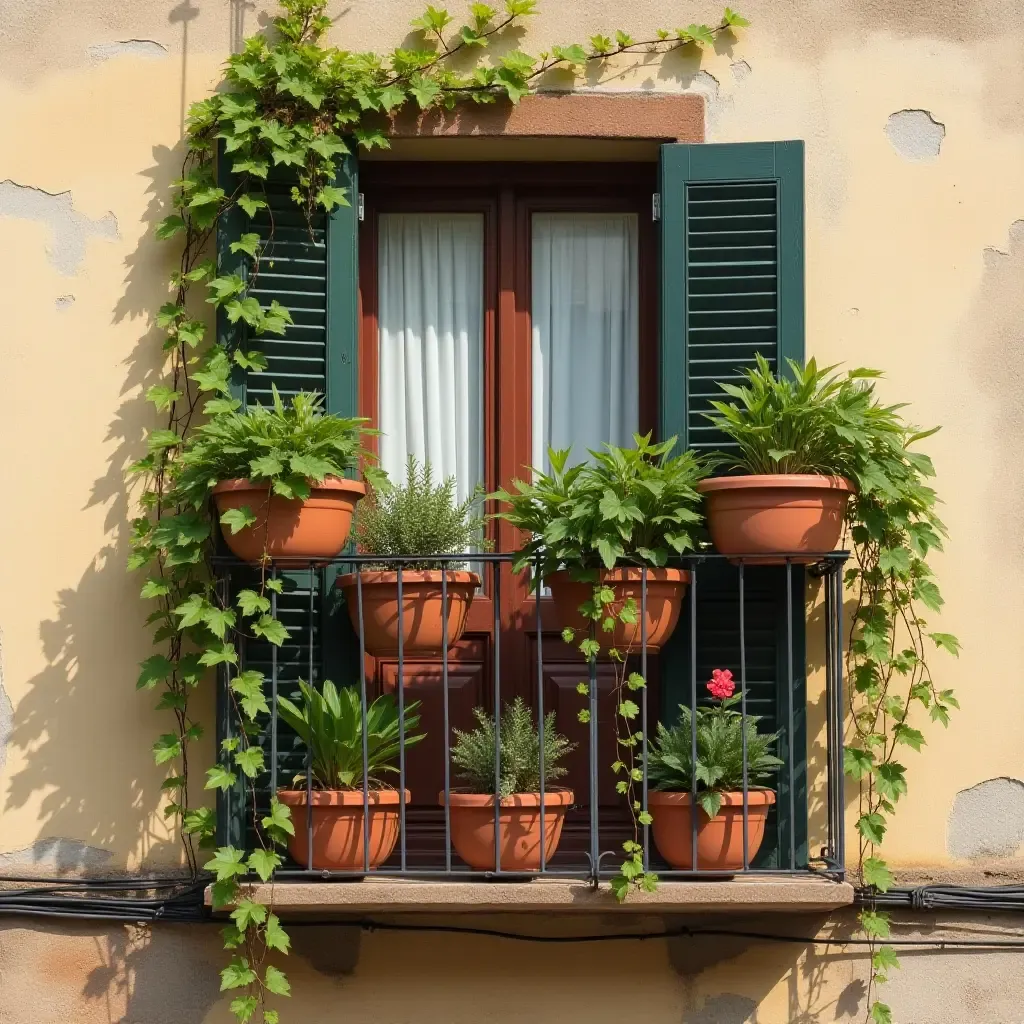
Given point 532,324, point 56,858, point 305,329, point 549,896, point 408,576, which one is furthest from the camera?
point 532,324

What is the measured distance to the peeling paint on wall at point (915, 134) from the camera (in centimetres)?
630

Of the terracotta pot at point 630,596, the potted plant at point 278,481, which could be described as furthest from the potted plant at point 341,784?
the terracotta pot at point 630,596

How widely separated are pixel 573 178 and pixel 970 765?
246 cm

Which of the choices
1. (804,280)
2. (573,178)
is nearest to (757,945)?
(804,280)

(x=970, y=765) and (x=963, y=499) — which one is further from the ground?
(x=963, y=499)

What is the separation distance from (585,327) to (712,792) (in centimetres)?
184

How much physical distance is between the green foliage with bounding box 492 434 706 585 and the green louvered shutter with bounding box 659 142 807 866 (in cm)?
36

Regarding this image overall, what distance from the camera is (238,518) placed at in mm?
5633

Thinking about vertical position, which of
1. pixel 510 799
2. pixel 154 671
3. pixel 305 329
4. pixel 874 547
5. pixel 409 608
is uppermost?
pixel 305 329

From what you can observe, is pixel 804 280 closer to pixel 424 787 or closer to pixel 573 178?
pixel 573 178

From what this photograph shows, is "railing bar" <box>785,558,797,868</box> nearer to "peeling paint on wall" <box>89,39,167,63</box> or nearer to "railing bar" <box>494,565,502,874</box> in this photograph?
"railing bar" <box>494,565,502,874</box>

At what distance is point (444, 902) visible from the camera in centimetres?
552

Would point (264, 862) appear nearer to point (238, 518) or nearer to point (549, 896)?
point (549, 896)

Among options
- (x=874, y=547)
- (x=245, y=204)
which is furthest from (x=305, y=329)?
(x=874, y=547)
